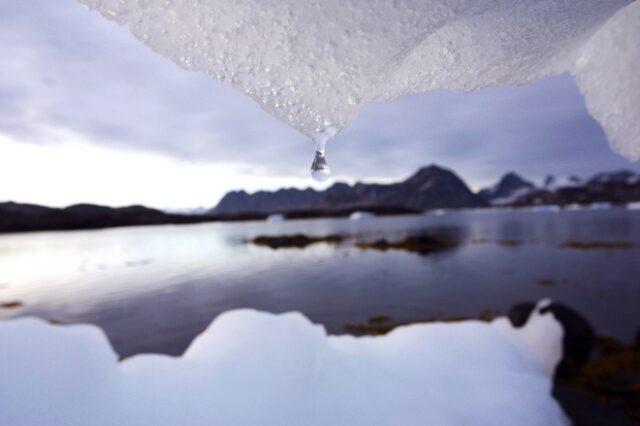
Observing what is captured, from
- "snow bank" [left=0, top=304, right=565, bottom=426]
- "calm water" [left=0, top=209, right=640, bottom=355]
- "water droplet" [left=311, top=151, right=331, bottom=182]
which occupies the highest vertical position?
"water droplet" [left=311, top=151, right=331, bottom=182]

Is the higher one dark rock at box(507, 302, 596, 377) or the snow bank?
the snow bank

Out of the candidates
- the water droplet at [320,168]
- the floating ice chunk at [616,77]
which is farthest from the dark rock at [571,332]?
the water droplet at [320,168]

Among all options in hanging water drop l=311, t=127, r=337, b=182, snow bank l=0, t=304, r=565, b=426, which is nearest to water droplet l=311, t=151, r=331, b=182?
hanging water drop l=311, t=127, r=337, b=182

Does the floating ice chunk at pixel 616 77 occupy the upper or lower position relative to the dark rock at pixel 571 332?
upper

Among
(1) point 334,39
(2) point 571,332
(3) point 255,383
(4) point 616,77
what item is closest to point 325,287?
(2) point 571,332

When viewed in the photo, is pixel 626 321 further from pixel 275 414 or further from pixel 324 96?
pixel 324 96

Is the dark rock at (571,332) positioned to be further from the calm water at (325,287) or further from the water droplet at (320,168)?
the water droplet at (320,168)

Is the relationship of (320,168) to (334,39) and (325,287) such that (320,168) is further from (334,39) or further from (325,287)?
(325,287)

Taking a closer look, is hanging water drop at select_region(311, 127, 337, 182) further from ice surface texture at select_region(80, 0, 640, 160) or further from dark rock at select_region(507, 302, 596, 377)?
dark rock at select_region(507, 302, 596, 377)
